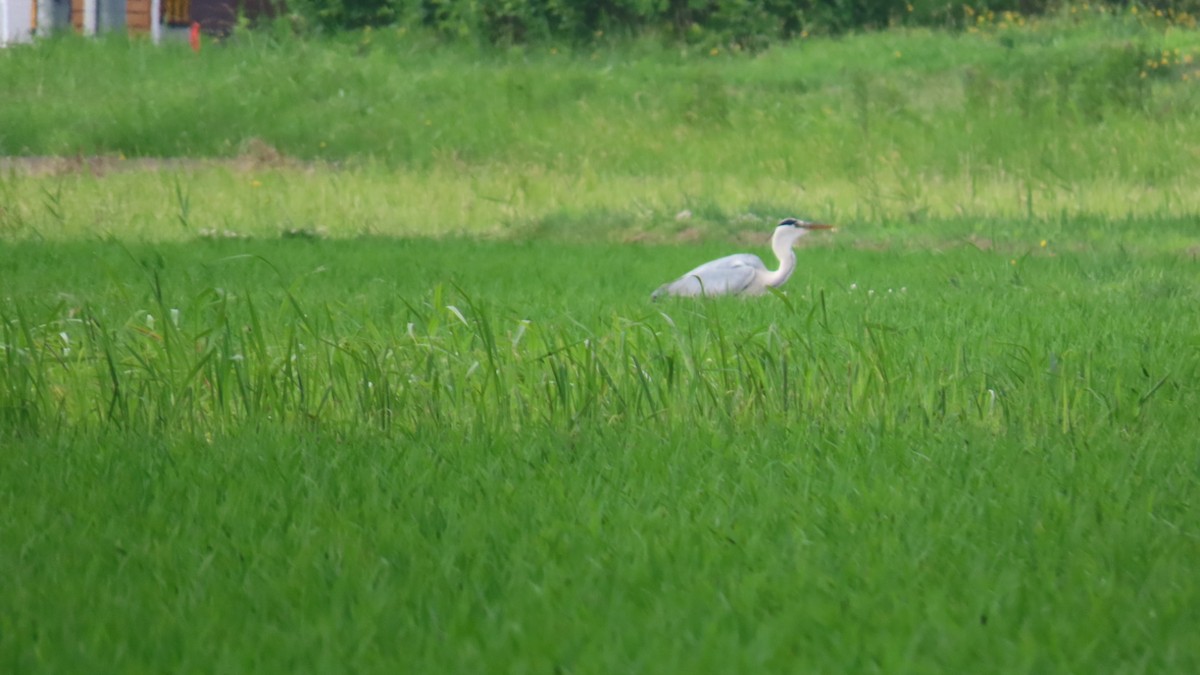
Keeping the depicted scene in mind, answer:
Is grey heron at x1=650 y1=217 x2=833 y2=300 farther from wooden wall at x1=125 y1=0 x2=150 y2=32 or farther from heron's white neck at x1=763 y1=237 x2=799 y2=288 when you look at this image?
wooden wall at x1=125 y1=0 x2=150 y2=32

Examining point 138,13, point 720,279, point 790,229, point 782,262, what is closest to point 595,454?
point 720,279

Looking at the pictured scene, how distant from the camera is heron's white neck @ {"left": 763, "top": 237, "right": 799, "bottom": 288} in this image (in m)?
8.57

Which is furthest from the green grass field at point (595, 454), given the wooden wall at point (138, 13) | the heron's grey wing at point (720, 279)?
the wooden wall at point (138, 13)

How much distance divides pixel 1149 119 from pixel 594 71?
7485 millimetres

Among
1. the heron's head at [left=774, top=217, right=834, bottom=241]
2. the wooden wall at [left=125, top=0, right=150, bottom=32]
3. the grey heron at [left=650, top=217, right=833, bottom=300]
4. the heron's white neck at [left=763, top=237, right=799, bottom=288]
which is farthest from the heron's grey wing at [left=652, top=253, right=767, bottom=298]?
the wooden wall at [left=125, top=0, right=150, bottom=32]

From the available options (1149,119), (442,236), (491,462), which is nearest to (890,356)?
(491,462)

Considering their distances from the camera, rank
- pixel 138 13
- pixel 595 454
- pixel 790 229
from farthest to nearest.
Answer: pixel 138 13
pixel 790 229
pixel 595 454

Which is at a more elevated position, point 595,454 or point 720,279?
point 595,454

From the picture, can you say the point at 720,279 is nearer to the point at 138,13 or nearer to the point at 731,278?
the point at 731,278

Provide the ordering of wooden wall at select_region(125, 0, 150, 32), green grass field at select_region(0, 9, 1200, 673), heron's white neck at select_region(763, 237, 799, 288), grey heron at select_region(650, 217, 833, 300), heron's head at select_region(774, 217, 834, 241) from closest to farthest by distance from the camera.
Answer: green grass field at select_region(0, 9, 1200, 673) → grey heron at select_region(650, 217, 833, 300) → heron's white neck at select_region(763, 237, 799, 288) → heron's head at select_region(774, 217, 834, 241) → wooden wall at select_region(125, 0, 150, 32)

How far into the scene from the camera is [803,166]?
16422mm

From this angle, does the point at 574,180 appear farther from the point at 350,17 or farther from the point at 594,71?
the point at 350,17

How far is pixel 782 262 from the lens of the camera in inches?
344

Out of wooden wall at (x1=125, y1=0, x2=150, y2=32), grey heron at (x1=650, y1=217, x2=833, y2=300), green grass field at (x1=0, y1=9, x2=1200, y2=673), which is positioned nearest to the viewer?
green grass field at (x1=0, y1=9, x2=1200, y2=673)
